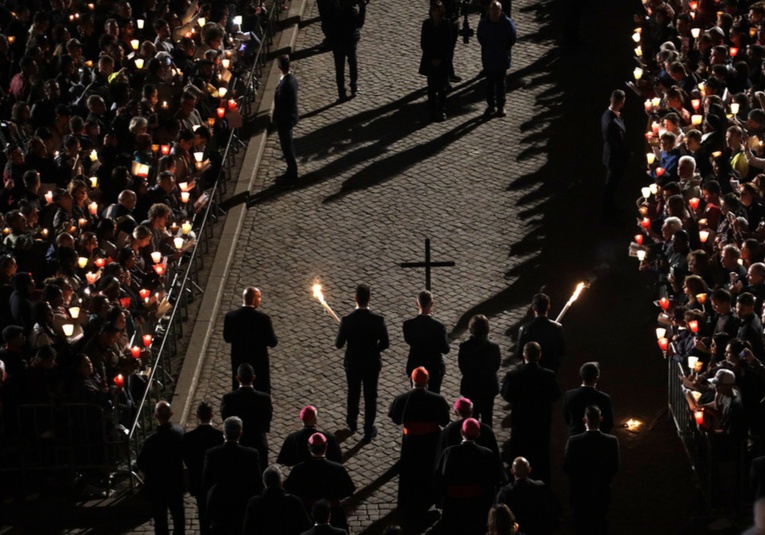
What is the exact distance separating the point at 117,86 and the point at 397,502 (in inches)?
322

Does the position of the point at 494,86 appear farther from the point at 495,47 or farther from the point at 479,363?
the point at 479,363

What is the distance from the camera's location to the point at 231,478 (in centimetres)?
1853

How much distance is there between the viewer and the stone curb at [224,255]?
22281 millimetres

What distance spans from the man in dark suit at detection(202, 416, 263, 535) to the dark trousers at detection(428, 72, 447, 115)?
1168 centimetres

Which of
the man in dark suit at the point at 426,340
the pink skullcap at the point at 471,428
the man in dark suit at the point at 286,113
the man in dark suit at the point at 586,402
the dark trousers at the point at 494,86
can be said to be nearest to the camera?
the pink skullcap at the point at 471,428

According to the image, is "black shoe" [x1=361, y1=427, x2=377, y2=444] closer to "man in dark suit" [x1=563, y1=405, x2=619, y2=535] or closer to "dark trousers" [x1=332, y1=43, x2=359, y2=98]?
"man in dark suit" [x1=563, y1=405, x2=619, y2=535]

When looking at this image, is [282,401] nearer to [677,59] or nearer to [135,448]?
[135,448]

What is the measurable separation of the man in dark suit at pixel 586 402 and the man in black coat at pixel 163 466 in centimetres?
401

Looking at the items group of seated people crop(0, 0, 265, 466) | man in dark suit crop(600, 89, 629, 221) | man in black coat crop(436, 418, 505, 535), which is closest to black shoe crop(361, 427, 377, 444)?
man in black coat crop(436, 418, 505, 535)

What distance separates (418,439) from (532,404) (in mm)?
1277

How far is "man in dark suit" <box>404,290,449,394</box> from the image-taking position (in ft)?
69.3

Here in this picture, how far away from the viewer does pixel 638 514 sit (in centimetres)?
1975

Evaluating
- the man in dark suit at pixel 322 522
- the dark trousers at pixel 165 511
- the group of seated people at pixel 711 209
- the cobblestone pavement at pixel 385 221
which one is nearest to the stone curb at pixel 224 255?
the cobblestone pavement at pixel 385 221

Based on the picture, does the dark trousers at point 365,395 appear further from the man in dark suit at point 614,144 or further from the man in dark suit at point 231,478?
the man in dark suit at point 614,144
